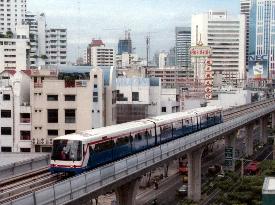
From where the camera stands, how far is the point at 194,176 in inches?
2247

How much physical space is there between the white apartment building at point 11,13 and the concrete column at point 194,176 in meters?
132

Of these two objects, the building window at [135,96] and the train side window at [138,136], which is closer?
the train side window at [138,136]

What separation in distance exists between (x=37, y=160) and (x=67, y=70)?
32.4m

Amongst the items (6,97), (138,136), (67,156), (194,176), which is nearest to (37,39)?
(6,97)

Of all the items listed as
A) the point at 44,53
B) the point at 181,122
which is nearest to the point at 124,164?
the point at 181,122

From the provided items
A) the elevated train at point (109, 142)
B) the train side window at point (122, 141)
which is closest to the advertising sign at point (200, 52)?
the elevated train at point (109, 142)

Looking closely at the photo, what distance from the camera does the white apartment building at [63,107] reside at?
6031 cm

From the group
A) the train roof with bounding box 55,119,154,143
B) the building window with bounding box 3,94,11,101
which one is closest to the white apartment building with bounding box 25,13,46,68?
the building window with bounding box 3,94,11,101

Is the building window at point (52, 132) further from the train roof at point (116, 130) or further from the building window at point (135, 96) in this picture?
the building window at point (135, 96)

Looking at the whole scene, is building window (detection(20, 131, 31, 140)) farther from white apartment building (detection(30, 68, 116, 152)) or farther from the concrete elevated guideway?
the concrete elevated guideway

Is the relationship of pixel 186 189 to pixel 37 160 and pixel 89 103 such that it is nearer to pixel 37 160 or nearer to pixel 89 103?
pixel 89 103

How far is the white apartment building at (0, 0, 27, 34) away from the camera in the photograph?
586ft

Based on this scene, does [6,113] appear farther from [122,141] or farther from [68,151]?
[68,151]

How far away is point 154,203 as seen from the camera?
53156mm
